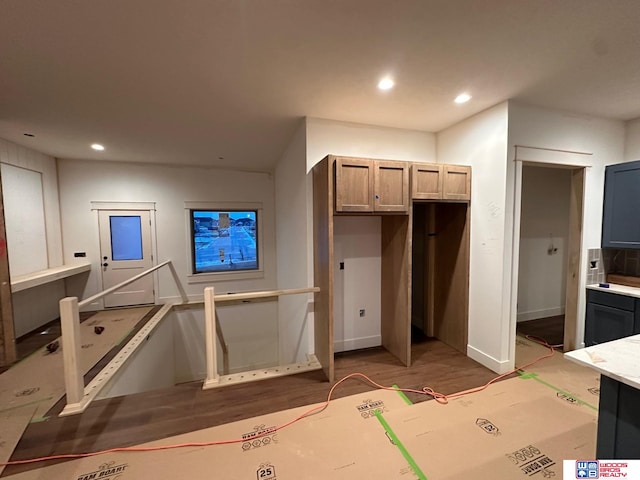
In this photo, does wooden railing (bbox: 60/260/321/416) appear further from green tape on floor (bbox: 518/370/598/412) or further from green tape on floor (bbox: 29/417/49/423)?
green tape on floor (bbox: 518/370/598/412)

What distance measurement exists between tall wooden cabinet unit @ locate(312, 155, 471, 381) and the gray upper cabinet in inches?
66.2

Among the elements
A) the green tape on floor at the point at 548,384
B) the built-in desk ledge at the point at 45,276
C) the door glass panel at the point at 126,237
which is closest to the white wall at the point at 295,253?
the green tape on floor at the point at 548,384

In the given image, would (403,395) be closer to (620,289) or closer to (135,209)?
(620,289)

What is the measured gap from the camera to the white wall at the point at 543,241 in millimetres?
4203

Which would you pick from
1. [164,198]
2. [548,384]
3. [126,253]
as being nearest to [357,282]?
[548,384]

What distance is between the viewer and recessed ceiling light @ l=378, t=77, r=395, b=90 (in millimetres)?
2204

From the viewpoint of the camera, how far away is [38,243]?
163 inches

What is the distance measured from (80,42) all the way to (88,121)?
5.62 feet

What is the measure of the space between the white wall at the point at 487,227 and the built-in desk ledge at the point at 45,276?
5583 mm

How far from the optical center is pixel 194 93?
7.91ft

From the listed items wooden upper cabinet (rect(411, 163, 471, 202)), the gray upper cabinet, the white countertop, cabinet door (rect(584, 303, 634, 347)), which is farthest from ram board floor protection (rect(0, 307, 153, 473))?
the gray upper cabinet

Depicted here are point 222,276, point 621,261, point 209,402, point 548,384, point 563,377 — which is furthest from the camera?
point 222,276

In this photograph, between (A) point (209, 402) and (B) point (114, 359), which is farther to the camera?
(B) point (114, 359)

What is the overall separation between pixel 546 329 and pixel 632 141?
8.81ft
